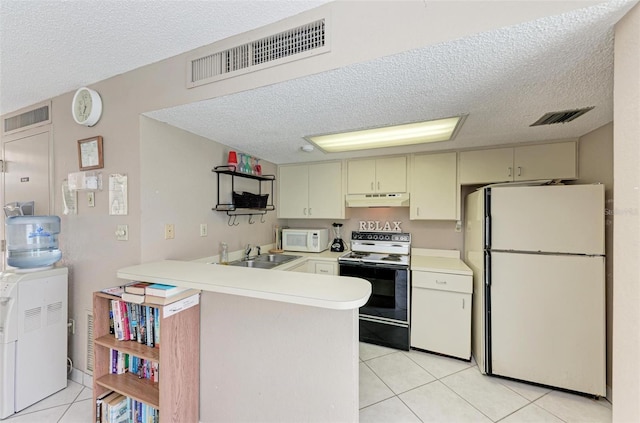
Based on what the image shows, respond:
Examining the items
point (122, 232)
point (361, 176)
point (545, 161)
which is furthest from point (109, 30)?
point (545, 161)

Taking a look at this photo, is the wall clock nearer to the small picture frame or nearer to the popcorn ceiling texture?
the small picture frame

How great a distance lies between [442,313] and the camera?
7.35ft

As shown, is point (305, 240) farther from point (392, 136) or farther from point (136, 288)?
point (136, 288)

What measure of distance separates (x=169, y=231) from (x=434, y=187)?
2.61 meters

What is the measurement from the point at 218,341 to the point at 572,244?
2616 mm

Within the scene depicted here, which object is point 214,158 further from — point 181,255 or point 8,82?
point 8,82

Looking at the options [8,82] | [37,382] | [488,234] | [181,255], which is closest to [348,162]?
[488,234]

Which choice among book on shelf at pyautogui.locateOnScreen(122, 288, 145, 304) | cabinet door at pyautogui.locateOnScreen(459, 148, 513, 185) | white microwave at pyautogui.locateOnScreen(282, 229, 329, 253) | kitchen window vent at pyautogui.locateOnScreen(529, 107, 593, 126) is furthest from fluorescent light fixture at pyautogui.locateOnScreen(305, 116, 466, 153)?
book on shelf at pyautogui.locateOnScreen(122, 288, 145, 304)

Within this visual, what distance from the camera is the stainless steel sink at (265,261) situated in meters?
2.47

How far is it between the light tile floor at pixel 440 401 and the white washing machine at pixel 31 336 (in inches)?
5.0

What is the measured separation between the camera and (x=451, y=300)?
7.29 feet

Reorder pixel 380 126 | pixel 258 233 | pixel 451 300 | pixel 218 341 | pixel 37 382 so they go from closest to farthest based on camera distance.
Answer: pixel 218 341, pixel 37 382, pixel 380 126, pixel 451 300, pixel 258 233

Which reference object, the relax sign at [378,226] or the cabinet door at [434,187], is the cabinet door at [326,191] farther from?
the cabinet door at [434,187]

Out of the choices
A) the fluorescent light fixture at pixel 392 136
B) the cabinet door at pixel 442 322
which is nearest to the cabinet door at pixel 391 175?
the fluorescent light fixture at pixel 392 136
